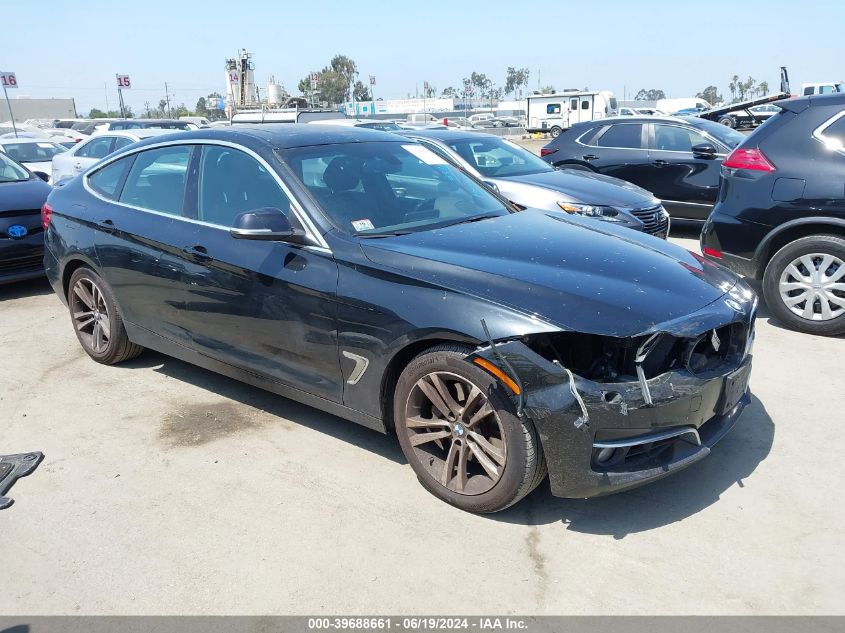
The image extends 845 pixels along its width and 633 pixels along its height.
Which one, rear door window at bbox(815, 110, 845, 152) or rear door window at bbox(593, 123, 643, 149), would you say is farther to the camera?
rear door window at bbox(593, 123, 643, 149)

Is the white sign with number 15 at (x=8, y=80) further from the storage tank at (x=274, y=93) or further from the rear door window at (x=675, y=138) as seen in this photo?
the rear door window at (x=675, y=138)

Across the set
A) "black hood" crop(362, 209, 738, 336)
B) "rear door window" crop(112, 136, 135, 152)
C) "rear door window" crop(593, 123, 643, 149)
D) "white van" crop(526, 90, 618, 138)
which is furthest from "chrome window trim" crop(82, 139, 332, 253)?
"white van" crop(526, 90, 618, 138)

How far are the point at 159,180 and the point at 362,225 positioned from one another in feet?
5.74

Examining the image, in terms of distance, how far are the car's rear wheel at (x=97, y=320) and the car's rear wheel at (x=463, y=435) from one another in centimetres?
268

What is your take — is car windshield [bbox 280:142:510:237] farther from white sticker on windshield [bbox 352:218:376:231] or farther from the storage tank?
the storage tank

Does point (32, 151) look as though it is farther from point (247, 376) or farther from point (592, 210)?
point (247, 376)

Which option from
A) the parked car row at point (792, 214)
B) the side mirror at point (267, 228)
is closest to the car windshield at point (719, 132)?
the parked car row at point (792, 214)

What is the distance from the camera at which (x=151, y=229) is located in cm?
458

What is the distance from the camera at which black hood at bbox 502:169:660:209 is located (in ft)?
25.0

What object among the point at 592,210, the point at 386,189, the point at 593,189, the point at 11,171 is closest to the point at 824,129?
the point at 592,210

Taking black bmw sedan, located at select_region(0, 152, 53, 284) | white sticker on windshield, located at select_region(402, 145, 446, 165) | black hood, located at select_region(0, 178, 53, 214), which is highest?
white sticker on windshield, located at select_region(402, 145, 446, 165)

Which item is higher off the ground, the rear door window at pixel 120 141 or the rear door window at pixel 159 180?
the rear door window at pixel 120 141

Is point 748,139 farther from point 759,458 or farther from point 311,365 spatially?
point 311,365

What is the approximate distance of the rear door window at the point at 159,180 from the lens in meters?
4.53
